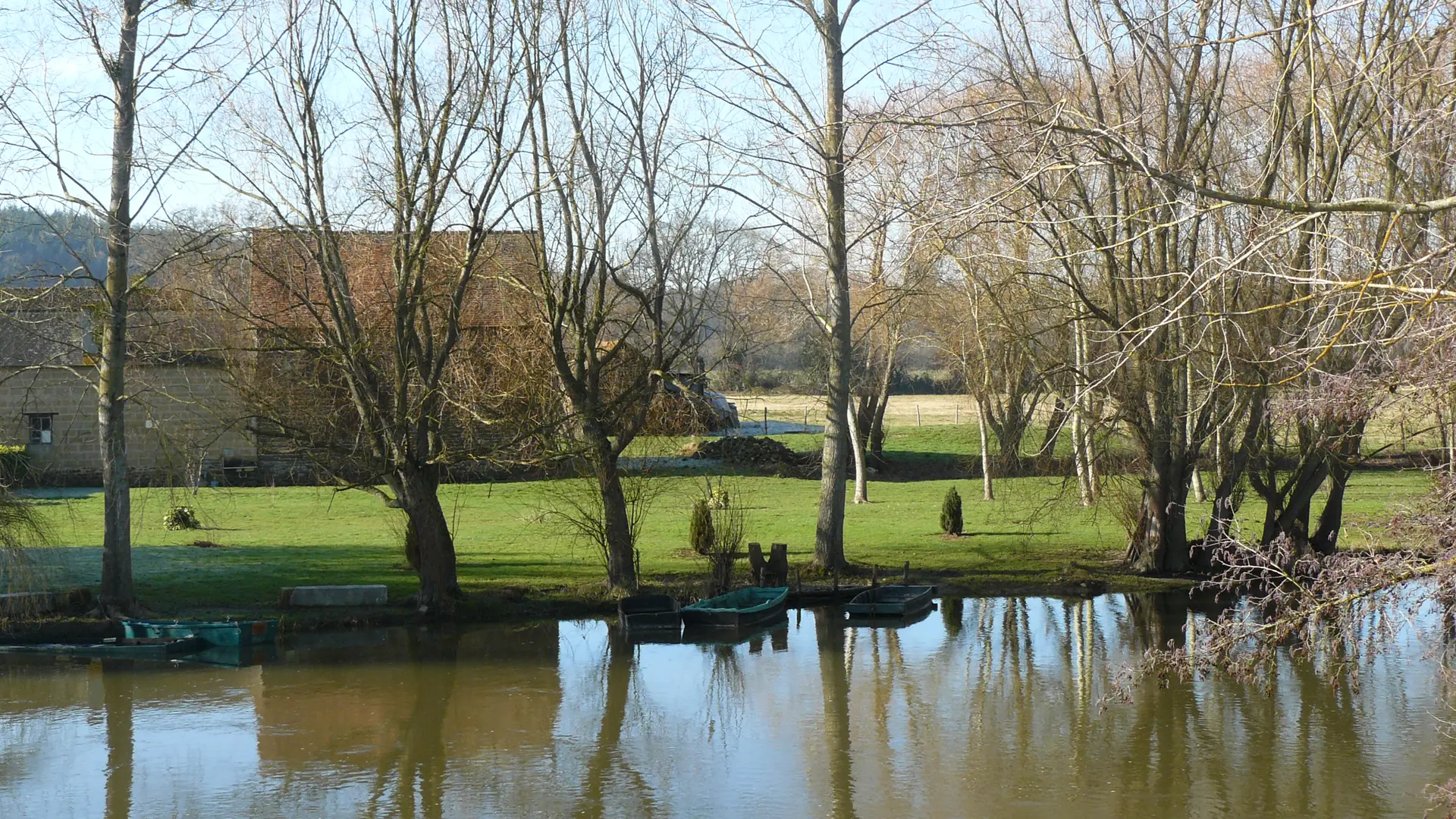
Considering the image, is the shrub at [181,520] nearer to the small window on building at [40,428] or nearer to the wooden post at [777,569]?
the wooden post at [777,569]

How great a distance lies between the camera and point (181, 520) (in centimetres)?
2655

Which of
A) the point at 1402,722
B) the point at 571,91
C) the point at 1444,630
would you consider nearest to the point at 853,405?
the point at 571,91

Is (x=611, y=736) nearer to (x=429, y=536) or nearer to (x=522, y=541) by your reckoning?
(x=429, y=536)

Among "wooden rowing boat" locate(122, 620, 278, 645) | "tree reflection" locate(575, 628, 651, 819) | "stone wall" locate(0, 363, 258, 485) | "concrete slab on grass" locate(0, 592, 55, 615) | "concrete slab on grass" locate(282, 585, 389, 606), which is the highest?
"stone wall" locate(0, 363, 258, 485)

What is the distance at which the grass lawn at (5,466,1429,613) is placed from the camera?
19.8 metres

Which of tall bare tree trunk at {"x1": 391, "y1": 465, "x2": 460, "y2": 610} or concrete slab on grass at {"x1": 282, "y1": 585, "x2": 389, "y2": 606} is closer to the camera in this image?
tall bare tree trunk at {"x1": 391, "y1": 465, "x2": 460, "y2": 610}

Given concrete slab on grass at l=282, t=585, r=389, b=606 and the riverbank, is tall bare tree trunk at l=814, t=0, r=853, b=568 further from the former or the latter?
concrete slab on grass at l=282, t=585, r=389, b=606

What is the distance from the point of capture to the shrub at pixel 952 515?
26.1 m

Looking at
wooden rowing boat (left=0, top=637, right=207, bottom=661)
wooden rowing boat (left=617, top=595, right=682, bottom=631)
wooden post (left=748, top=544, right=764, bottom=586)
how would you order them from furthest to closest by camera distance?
wooden post (left=748, top=544, right=764, bottom=586)
wooden rowing boat (left=617, top=595, right=682, bottom=631)
wooden rowing boat (left=0, top=637, right=207, bottom=661)

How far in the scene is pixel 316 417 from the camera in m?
17.8

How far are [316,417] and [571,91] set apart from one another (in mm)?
5711

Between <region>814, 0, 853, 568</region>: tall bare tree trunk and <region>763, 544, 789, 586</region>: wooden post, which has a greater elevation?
<region>814, 0, 853, 568</region>: tall bare tree trunk

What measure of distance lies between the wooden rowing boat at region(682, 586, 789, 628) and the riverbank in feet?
3.39

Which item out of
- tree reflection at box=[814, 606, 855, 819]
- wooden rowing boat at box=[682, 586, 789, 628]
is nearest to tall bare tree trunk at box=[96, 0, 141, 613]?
wooden rowing boat at box=[682, 586, 789, 628]
